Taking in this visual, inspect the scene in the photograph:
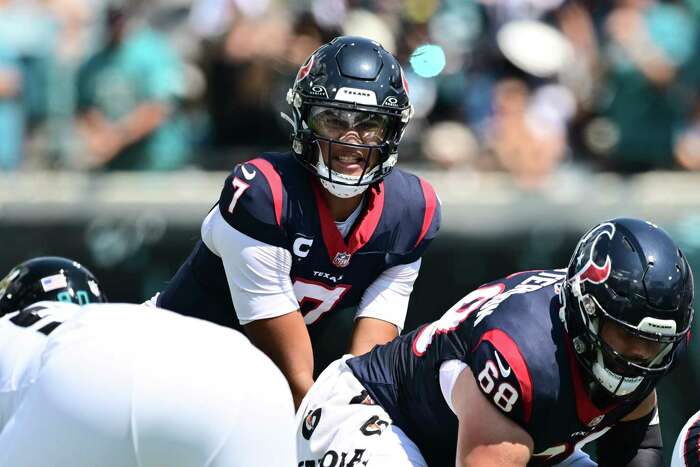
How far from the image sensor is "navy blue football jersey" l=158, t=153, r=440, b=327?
4969 mm

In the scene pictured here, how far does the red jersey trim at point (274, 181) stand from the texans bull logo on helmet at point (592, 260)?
4.17 feet

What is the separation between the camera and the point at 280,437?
120 inches

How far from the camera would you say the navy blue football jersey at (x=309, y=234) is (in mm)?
4969

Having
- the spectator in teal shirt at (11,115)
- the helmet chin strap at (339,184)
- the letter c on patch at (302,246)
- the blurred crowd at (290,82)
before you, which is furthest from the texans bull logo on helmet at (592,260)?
the spectator in teal shirt at (11,115)

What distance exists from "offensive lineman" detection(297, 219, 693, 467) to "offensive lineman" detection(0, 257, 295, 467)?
1.12 meters

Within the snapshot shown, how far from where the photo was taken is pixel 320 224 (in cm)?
505

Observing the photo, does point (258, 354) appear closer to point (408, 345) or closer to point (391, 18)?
point (408, 345)

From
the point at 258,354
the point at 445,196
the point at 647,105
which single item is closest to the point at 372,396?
the point at 258,354

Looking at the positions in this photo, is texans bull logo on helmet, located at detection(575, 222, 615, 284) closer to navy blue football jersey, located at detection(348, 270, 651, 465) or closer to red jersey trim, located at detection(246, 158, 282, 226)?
navy blue football jersey, located at detection(348, 270, 651, 465)

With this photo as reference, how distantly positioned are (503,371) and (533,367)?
122 mm

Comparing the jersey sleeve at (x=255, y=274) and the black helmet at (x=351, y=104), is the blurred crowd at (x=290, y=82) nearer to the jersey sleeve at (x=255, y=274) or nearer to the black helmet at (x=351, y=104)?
the black helmet at (x=351, y=104)

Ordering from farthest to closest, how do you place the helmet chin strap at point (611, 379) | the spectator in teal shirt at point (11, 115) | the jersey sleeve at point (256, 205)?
the spectator in teal shirt at point (11, 115) → the jersey sleeve at point (256, 205) → the helmet chin strap at point (611, 379)

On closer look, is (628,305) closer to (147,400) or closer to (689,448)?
(689,448)

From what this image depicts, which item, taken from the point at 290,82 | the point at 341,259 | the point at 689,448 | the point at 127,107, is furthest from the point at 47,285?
the point at 290,82
